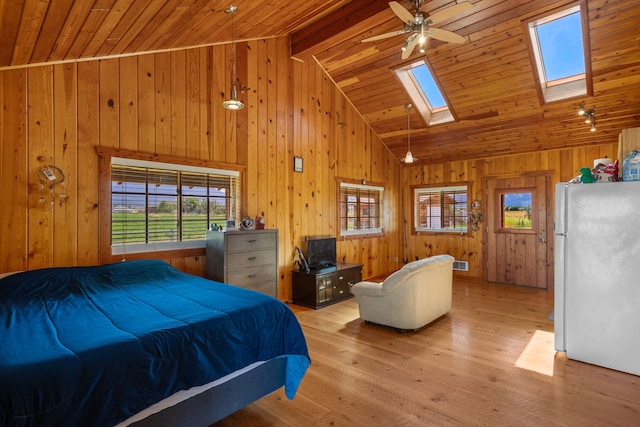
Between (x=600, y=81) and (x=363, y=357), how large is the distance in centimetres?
465

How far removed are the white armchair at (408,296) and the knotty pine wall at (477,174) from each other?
3.04 metres

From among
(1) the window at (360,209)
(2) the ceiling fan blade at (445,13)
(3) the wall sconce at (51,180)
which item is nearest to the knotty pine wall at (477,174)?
(1) the window at (360,209)

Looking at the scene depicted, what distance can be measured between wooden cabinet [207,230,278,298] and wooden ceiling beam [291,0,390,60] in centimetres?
284

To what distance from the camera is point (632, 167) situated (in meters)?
2.88

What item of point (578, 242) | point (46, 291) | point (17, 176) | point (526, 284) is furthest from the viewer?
point (526, 284)

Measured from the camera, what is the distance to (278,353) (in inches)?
88.4

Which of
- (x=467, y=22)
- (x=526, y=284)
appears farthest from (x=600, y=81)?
(x=526, y=284)

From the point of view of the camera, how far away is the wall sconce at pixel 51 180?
2.92 metres

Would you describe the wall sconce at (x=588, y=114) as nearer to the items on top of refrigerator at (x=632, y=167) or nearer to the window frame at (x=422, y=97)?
the window frame at (x=422, y=97)

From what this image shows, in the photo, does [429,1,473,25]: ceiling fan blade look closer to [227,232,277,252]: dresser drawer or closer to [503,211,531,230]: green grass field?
[227,232,277,252]: dresser drawer

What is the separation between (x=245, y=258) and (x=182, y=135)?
1.63 m

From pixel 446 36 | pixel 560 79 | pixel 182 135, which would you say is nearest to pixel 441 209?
pixel 560 79

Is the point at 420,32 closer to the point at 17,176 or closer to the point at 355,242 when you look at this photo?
the point at 17,176

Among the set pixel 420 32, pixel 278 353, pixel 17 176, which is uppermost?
pixel 420 32
